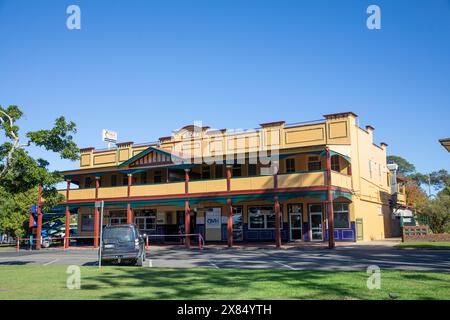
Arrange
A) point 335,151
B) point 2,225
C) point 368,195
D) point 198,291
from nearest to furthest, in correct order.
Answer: point 198,291 < point 335,151 < point 368,195 < point 2,225

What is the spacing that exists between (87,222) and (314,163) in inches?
819

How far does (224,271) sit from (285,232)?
17721 millimetres

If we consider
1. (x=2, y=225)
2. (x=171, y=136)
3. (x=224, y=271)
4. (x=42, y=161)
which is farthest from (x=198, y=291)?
(x=2, y=225)

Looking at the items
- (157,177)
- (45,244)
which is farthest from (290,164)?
(45,244)

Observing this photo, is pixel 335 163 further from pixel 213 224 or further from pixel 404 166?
pixel 404 166

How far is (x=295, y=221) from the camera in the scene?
31078 millimetres

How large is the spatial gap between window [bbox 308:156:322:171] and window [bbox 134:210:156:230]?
532 inches

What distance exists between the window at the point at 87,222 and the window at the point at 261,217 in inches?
588

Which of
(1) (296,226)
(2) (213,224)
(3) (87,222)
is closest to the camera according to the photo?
(1) (296,226)

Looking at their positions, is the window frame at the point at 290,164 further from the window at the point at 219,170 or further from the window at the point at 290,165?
the window at the point at 219,170

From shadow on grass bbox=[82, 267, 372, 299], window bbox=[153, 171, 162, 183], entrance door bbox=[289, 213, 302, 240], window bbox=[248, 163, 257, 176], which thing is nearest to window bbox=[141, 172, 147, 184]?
window bbox=[153, 171, 162, 183]

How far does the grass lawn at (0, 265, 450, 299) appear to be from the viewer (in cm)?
941
